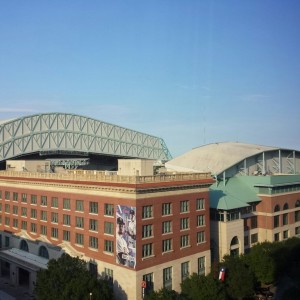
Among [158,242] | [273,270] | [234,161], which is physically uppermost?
[234,161]

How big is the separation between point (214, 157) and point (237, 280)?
34946 mm

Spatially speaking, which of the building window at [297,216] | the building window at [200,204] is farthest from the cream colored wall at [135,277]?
the building window at [297,216]

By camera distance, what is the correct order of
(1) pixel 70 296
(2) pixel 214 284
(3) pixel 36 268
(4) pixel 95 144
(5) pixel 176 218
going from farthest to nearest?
(4) pixel 95 144
(3) pixel 36 268
(5) pixel 176 218
(2) pixel 214 284
(1) pixel 70 296

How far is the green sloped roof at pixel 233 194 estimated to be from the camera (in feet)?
206

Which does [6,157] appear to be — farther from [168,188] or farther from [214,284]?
[214,284]

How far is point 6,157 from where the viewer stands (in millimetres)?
100250

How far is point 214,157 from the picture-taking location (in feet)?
265

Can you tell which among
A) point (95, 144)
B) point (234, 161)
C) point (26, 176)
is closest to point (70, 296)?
point (26, 176)

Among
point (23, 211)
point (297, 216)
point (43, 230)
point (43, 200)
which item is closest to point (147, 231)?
point (43, 230)

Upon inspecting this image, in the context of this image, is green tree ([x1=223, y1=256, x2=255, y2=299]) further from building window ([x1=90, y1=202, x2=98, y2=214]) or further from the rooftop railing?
building window ([x1=90, y1=202, x2=98, y2=214])

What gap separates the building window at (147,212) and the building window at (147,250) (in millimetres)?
3590

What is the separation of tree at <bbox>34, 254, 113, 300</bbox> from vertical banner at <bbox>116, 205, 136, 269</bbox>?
14.7ft

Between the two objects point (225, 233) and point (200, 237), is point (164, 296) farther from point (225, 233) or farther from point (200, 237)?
point (225, 233)

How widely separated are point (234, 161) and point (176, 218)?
29.4 metres
